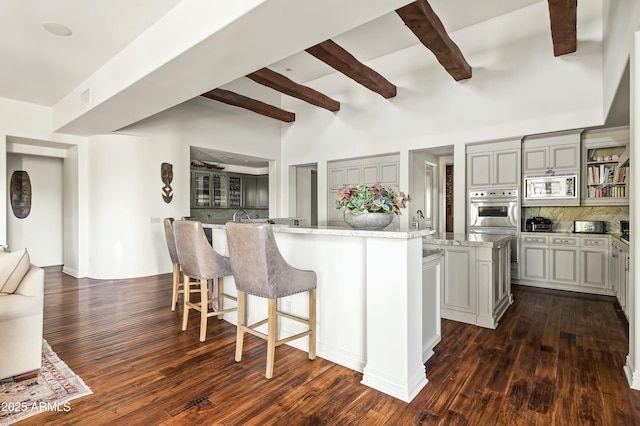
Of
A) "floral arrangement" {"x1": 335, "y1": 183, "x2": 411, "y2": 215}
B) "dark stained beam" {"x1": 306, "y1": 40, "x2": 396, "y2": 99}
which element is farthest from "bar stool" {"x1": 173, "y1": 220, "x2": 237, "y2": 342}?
"dark stained beam" {"x1": 306, "y1": 40, "x2": 396, "y2": 99}

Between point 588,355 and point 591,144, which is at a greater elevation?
point 591,144

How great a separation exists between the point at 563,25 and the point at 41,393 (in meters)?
5.66

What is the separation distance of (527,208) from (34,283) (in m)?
6.19

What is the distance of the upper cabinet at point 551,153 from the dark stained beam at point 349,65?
2.30 m

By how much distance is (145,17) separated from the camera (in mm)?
2988

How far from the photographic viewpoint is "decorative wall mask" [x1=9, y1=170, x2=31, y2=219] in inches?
230

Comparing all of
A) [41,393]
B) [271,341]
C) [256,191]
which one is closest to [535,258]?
[271,341]

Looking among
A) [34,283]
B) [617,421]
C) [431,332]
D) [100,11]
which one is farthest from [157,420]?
[100,11]

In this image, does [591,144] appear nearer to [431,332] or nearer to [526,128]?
[526,128]

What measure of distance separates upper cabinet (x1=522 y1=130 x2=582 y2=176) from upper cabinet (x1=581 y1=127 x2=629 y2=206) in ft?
0.74

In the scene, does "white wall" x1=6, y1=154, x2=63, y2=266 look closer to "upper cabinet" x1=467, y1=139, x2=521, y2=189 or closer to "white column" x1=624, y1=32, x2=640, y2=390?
"upper cabinet" x1=467, y1=139, x2=521, y2=189

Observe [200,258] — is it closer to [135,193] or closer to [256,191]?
[135,193]

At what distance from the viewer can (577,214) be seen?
4988 mm

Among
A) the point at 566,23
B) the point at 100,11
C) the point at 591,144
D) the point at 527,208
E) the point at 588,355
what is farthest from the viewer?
the point at 527,208
